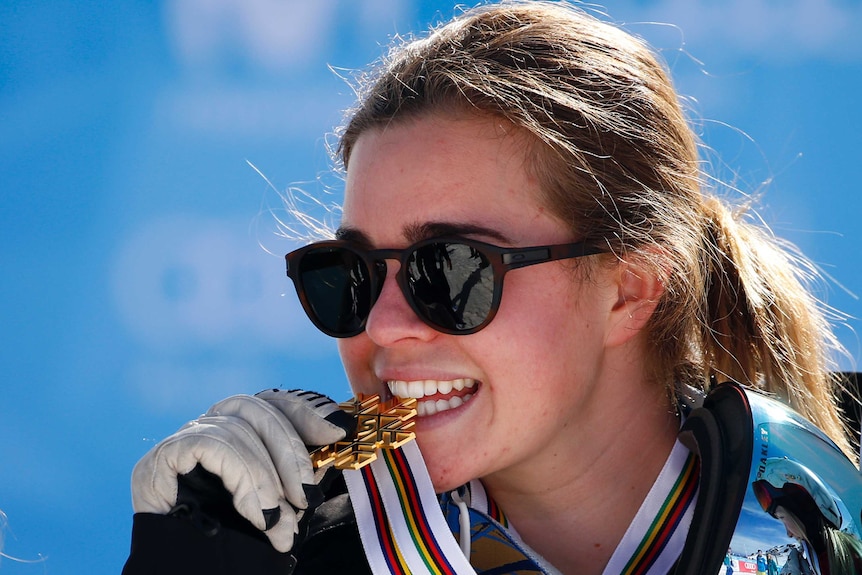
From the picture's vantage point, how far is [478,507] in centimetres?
217

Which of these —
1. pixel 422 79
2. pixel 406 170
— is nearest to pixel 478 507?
pixel 406 170

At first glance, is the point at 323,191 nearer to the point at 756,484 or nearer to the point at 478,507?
the point at 478,507

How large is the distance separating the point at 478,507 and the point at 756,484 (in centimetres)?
58

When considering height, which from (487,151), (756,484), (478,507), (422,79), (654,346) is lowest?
(756,484)

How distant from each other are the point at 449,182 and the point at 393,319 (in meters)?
0.28

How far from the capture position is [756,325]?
7.66ft

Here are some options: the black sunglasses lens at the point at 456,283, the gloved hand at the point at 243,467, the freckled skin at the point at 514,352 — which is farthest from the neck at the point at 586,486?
the gloved hand at the point at 243,467

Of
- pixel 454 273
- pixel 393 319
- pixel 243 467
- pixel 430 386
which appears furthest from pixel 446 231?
pixel 243 467

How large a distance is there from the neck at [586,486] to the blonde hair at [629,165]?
18 cm

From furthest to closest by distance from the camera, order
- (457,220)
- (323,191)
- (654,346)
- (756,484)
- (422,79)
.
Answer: (323,191)
(654,346)
(422,79)
(457,220)
(756,484)

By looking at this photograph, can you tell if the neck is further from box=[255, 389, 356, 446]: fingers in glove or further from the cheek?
box=[255, 389, 356, 446]: fingers in glove

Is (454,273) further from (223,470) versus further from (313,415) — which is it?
(223,470)

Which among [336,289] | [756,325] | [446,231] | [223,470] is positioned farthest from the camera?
[756,325]

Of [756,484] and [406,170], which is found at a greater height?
[406,170]
